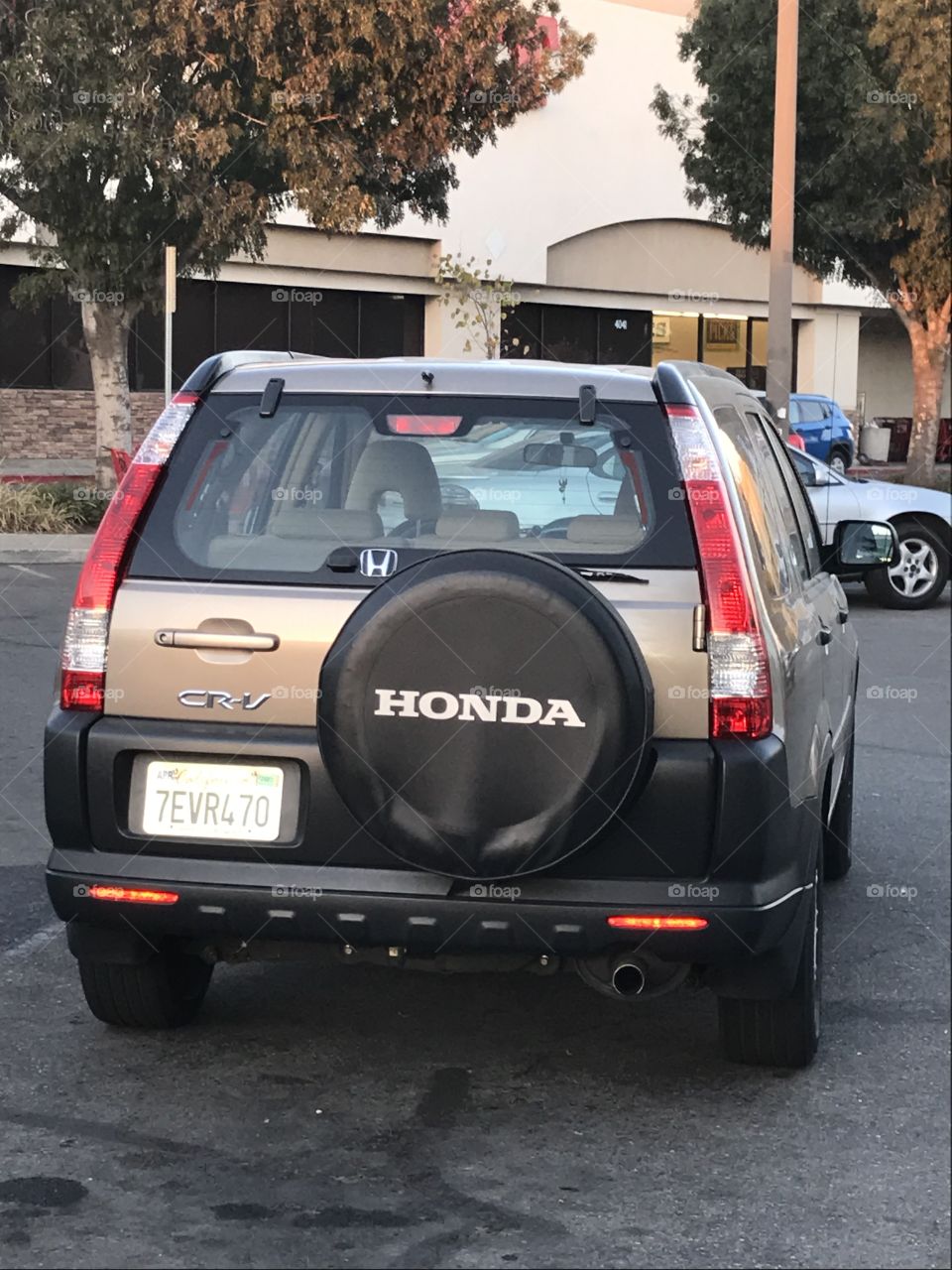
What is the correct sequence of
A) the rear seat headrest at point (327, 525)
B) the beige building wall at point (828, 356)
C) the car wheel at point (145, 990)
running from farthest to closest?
the beige building wall at point (828, 356), the car wheel at point (145, 990), the rear seat headrest at point (327, 525)

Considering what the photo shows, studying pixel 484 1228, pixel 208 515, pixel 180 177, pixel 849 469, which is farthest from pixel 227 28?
pixel 849 469

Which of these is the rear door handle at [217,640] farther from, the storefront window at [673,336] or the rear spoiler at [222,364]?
the storefront window at [673,336]

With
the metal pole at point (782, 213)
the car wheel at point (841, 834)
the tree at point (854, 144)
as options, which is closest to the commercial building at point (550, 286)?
the tree at point (854, 144)

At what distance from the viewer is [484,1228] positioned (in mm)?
3643

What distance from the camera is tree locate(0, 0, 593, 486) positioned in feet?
63.5

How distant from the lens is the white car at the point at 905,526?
15719 mm

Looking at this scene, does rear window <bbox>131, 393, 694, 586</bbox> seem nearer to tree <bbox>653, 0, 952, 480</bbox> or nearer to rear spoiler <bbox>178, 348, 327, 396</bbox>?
rear spoiler <bbox>178, 348, 327, 396</bbox>

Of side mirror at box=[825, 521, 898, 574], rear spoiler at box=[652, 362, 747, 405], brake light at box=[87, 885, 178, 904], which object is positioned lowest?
brake light at box=[87, 885, 178, 904]

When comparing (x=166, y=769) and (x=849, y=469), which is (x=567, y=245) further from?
(x=166, y=769)

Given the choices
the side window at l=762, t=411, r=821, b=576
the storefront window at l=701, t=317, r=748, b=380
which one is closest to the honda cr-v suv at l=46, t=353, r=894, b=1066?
the side window at l=762, t=411, r=821, b=576

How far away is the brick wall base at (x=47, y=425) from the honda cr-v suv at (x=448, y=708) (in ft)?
92.3

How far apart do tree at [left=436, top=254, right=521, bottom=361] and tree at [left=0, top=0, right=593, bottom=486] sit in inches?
383

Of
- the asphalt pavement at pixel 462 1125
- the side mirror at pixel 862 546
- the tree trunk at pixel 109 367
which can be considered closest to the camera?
the asphalt pavement at pixel 462 1125

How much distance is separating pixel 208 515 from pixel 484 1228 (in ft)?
5.97
